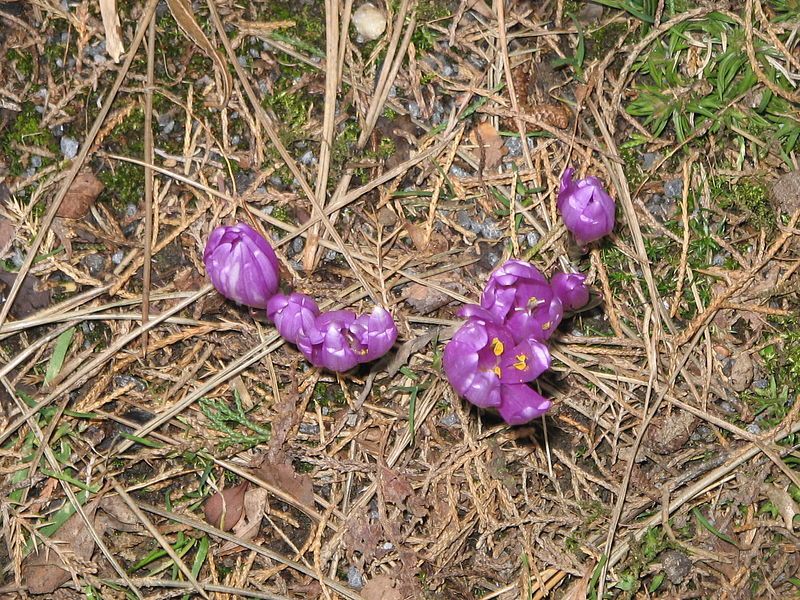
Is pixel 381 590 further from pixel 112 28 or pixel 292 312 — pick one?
pixel 112 28

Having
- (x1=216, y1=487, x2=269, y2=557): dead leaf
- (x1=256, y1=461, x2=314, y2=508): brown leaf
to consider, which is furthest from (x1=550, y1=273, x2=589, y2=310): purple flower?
(x1=216, y1=487, x2=269, y2=557): dead leaf

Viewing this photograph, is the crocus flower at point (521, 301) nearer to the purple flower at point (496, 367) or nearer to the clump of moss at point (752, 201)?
the purple flower at point (496, 367)

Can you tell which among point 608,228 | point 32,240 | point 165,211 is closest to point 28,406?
point 32,240

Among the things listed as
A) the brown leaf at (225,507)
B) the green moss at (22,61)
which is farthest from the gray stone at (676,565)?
the green moss at (22,61)

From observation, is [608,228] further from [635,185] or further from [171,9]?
[171,9]

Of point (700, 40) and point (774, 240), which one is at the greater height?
point (700, 40)

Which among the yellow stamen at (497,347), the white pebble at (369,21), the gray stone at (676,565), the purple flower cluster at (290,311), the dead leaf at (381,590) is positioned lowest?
the gray stone at (676,565)
